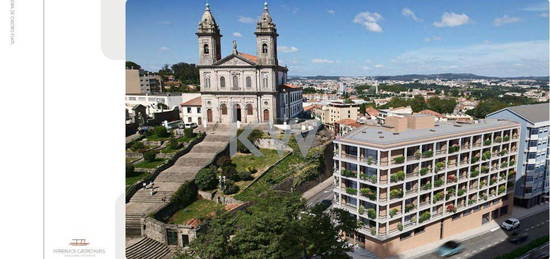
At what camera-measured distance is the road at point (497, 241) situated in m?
13.1

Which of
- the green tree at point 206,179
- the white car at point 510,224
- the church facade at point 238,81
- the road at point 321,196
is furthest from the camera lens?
the church facade at point 238,81

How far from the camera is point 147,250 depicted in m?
11.6

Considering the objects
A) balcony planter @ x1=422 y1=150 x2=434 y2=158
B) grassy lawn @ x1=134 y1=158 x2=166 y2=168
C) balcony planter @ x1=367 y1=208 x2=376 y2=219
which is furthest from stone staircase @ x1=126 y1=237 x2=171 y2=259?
balcony planter @ x1=422 y1=150 x2=434 y2=158

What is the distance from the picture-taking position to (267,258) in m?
7.34

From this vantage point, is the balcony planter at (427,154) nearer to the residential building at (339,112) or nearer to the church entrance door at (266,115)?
the church entrance door at (266,115)

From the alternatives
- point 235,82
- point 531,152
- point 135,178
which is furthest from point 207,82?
point 531,152

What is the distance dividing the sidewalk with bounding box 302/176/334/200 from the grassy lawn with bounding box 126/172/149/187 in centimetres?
867

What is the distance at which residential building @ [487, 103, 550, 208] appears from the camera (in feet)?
53.8

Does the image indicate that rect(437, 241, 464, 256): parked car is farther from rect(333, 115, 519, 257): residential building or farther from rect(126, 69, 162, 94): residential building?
rect(126, 69, 162, 94): residential building

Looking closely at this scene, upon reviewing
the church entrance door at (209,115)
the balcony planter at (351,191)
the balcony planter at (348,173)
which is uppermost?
the church entrance door at (209,115)

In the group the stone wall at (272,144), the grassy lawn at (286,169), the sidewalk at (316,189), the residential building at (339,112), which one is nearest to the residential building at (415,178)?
the grassy lawn at (286,169)

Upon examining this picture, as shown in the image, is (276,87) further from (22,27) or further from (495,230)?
(22,27)

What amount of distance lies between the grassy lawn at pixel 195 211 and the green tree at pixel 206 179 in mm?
772

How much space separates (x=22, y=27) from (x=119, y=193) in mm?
3729
